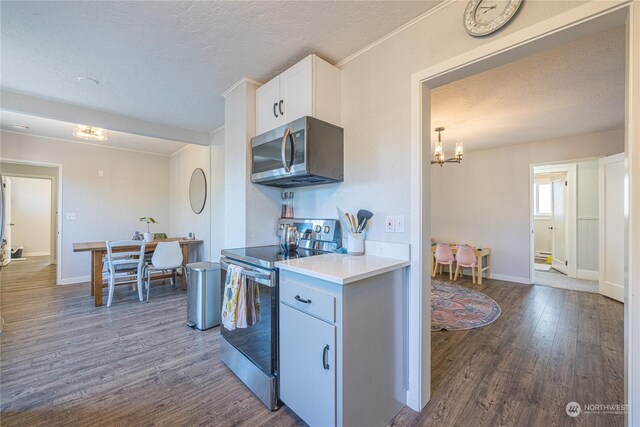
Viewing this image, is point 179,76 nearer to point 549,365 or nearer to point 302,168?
point 302,168

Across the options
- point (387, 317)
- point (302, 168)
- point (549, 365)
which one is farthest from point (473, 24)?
point (549, 365)

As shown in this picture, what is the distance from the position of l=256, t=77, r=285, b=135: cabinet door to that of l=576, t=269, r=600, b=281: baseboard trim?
6.07 m

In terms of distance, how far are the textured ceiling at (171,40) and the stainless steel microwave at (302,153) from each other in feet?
1.91

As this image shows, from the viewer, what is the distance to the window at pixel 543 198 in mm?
6422

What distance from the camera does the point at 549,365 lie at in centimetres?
205

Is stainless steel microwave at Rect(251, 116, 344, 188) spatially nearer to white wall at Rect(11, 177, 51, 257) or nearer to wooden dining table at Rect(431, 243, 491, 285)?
wooden dining table at Rect(431, 243, 491, 285)

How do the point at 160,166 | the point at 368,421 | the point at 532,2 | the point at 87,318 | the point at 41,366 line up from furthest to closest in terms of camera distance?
the point at 160,166, the point at 87,318, the point at 41,366, the point at 368,421, the point at 532,2

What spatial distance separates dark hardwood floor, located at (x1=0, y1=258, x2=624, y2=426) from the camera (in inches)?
60.2

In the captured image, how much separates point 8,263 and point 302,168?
8.50 metres

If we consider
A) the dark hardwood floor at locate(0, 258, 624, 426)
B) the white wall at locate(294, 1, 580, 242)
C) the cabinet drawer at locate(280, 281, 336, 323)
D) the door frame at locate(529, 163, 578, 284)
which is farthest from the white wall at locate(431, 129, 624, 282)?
the cabinet drawer at locate(280, 281, 336, 323)

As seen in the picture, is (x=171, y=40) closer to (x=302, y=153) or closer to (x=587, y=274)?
(x=302, y=153)

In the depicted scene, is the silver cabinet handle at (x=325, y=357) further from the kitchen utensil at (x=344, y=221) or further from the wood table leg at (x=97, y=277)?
the wood table leg at (x=97, y=277)

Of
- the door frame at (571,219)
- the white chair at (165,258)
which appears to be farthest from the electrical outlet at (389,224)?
A: the door frame at (571,219)

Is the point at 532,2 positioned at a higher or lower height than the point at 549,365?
higher
